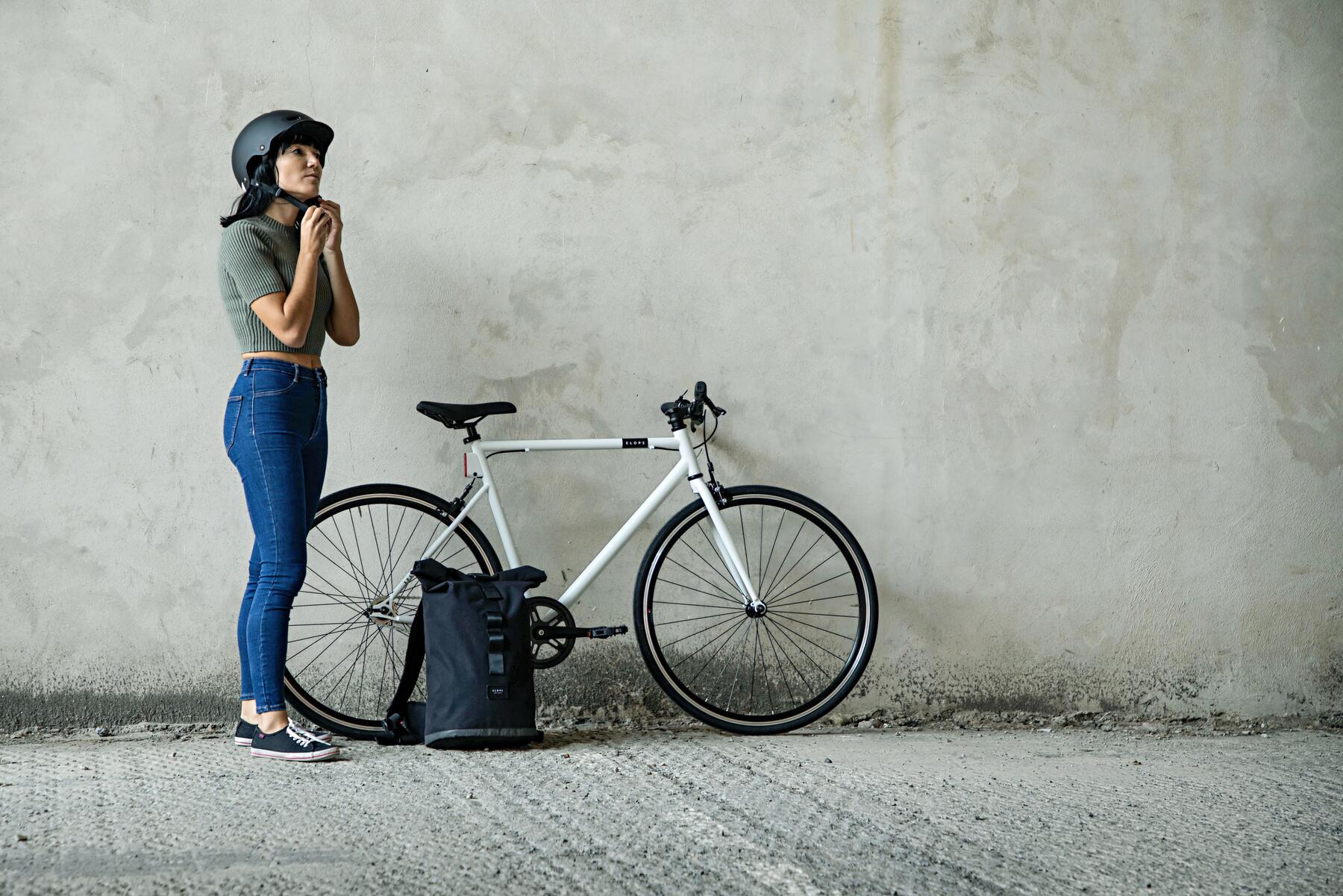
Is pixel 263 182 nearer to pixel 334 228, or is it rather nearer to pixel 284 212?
pixel 284 212

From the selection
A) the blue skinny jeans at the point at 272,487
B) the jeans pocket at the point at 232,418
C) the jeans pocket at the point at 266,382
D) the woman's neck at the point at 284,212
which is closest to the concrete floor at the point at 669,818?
the blue skinny jeans at the point at 272,487

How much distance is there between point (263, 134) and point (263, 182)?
127 millimetres

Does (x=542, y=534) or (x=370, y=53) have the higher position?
(x=370, y=53)

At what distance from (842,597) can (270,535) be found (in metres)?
1.78

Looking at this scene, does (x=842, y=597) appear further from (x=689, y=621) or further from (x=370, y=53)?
(x=370, y=53)

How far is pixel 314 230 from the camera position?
2480 mm

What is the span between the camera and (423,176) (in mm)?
3027

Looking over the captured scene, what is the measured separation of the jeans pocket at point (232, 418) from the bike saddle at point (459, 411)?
51 cm

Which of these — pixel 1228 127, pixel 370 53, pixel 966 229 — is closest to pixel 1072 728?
pixel 966 229

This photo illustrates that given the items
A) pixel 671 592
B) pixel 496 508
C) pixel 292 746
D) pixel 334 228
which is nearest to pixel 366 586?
pixel 496 508

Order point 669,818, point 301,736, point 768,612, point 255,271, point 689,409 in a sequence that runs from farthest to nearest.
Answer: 1. point 768,612
2. point 689,409
3. point 301,736
4. point 255,271
5. point 669,818

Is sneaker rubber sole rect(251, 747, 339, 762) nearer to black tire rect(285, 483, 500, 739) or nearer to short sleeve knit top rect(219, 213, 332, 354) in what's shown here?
black tire rect(285, 483, 500, 739)

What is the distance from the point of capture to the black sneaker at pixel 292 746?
2.50 metres

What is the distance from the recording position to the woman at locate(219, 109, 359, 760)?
2449 millimetres
